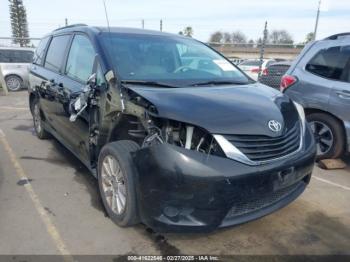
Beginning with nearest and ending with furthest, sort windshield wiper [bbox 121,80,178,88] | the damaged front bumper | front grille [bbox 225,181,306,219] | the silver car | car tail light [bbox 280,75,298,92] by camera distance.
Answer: the damaged front bumper < front grille [bbox 225,181,306,219] < windshield wiper [bbox 121,80,178,88] < car tail light [bbox 280,75,298,92] < the silver car

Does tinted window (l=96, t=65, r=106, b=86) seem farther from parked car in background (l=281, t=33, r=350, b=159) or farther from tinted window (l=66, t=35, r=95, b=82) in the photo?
parked car in background (l=281, t=33, r=350, b=159)

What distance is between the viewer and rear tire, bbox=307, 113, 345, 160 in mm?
4969

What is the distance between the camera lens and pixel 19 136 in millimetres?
6477

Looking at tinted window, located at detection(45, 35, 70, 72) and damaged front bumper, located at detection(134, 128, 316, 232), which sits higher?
tinted window, located at detection(45, 35, 70, 72)

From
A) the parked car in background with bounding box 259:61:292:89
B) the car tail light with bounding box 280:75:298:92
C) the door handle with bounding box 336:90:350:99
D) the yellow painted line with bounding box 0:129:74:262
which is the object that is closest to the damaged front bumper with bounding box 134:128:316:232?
the yellow painted line with bounding box 0:129:74:262

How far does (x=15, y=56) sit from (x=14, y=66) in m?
0.40

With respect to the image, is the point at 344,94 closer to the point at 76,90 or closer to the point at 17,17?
the point at 76,90

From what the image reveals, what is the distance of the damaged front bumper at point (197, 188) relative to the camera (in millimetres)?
2553

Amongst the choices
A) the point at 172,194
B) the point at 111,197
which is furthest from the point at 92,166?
the point at 172,194

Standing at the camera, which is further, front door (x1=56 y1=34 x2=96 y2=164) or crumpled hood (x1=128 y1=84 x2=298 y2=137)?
front door (x1=56 y1=34 x2=96 y2=164)

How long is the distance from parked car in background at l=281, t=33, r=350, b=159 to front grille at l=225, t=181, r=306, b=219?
7.66ft

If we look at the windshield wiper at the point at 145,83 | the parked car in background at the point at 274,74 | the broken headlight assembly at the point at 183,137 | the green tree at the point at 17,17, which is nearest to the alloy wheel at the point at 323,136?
the windshield wiper at the point at 145,83

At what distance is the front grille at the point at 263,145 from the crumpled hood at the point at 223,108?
43 mm

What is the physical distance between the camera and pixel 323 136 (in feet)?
17.0
